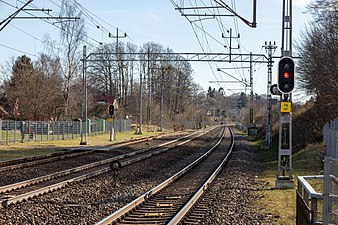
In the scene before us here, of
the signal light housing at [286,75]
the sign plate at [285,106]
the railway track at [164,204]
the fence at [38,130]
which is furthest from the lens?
the fence at [38,130]

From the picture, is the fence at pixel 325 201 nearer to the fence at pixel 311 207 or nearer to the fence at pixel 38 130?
the fence at pixel 311 207

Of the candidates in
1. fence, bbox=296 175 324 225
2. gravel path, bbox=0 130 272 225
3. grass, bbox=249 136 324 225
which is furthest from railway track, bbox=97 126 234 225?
fence, bbox=296 175 324 225

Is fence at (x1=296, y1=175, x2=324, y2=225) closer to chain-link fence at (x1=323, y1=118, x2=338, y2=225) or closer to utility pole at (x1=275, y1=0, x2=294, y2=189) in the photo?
chain-link fence at (x1=323, y1=118, x2=338, y2=225)

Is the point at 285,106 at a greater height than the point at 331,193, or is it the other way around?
the point at 285,106

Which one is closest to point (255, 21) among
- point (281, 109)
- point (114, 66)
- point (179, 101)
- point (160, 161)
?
point (281, 109)

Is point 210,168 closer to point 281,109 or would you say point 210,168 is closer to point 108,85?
point 281,109

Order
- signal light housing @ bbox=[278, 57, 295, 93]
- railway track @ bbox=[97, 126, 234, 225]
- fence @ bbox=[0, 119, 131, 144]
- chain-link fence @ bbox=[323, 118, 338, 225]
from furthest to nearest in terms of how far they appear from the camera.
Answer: fence @ bbox=[0, 119, 131, 144]
signal light housing @ bbox=[278, 57, 295, 93]
railway track @ bbox=[97, 126, 234, 225]
chain-link fence @ bbox=[323, 118, 338, 225]

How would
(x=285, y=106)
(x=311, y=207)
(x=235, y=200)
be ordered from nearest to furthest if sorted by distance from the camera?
(x=311, y=207)
(x=235, y=200)
(x=285, y=106)

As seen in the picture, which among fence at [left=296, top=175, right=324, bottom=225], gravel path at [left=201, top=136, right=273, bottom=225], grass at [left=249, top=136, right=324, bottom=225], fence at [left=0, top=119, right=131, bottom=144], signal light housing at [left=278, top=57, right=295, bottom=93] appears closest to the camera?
fence at [left=296, top=175, right=324, bottom=225]

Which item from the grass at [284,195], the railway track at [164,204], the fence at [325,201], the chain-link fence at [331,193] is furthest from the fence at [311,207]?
the railway track at [164,204]

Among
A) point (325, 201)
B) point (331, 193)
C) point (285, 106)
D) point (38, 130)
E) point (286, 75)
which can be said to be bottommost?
point (325, 201)

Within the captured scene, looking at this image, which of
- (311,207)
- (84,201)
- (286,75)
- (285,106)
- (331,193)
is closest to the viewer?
(331,193)

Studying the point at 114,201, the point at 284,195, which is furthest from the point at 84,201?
the point at 284,195

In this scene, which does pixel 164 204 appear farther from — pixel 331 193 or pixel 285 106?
pixel 331 193
